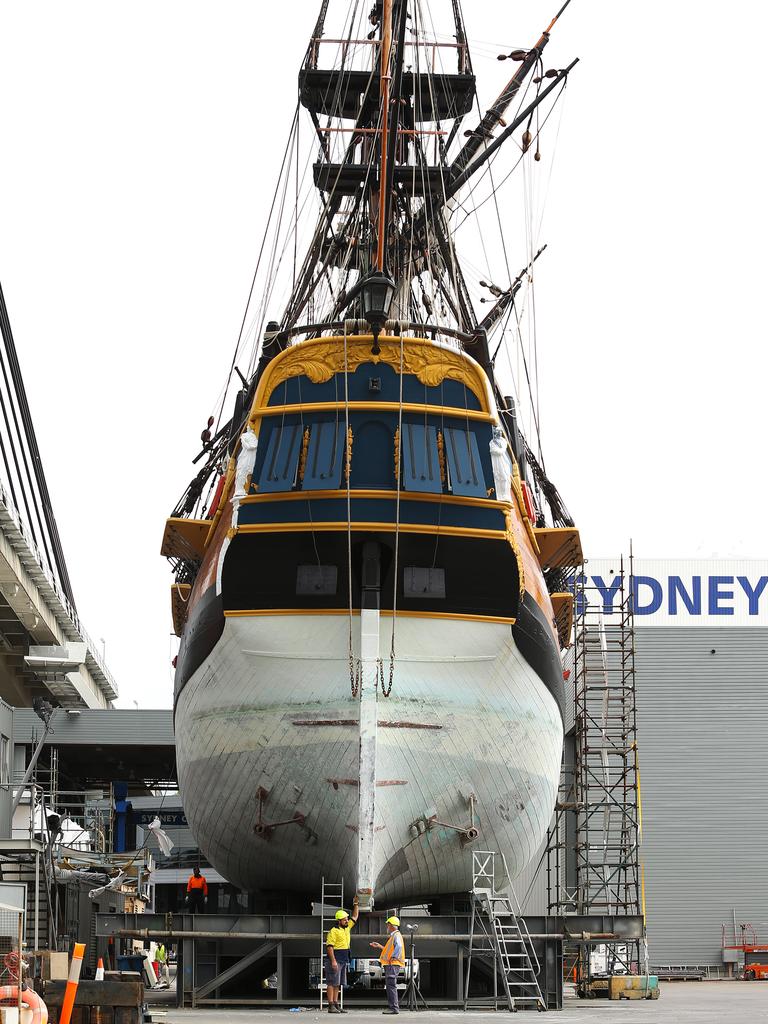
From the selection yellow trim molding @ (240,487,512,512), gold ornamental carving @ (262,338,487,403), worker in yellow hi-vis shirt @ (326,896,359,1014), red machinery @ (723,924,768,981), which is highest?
gold ornamental carving @ (262,338,487,403)

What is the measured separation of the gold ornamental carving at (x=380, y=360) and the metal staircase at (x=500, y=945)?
6.63 metres

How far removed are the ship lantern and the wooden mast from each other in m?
1.40

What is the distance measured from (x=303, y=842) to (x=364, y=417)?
→ 5845 millimetres

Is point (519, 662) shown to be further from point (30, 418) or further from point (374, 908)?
point (30, 418)

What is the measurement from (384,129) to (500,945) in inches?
518

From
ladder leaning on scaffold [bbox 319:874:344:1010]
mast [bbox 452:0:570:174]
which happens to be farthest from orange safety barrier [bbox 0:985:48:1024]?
mast [bbox 452:0:570:174]

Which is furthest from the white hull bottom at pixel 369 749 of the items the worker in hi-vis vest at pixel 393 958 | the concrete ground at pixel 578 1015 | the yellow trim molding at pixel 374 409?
the yellow trim molding at pixel 374 409

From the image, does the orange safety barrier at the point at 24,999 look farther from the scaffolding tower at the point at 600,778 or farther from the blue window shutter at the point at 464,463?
the scaffolding tower at the point at 600,778

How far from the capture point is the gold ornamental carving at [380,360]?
20.5 metres

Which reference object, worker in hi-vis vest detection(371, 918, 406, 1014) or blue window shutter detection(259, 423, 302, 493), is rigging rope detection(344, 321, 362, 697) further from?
worker in hi-vis vest detection(371, 918, 406, 1014)

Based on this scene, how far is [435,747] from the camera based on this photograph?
18859 mm

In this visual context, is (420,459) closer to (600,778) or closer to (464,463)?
(464,463)

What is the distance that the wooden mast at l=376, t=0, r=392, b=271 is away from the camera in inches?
893

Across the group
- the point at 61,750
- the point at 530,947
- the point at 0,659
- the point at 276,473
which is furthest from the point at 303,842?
the point at 0,659
